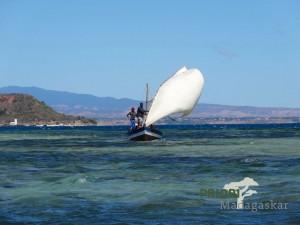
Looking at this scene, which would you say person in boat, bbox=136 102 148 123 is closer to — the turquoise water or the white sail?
the white sail

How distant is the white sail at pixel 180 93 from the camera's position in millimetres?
65938

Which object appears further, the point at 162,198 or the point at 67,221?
the point at 162,198

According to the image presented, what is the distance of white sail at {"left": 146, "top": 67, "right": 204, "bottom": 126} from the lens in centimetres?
6594

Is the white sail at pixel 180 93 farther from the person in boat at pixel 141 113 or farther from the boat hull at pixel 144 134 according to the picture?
the person in boat at pixel 141 113

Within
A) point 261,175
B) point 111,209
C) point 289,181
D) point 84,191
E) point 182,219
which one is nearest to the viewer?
point 182,219

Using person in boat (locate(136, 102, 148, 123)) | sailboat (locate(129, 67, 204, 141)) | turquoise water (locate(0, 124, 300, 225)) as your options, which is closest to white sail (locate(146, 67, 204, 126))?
sailboat (locate(129, 67, 204, 141))

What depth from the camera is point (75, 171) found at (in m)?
34.6

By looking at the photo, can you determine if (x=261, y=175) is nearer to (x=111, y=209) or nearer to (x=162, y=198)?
(x=162, y=198)

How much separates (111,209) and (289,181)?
366 inches

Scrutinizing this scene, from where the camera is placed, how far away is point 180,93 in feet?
216

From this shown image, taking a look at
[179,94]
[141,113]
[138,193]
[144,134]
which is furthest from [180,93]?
[138,193]

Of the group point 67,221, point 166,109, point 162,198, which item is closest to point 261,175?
point 162,198

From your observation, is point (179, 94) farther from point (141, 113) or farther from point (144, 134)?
point (141, 113)

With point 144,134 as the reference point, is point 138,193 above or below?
below
